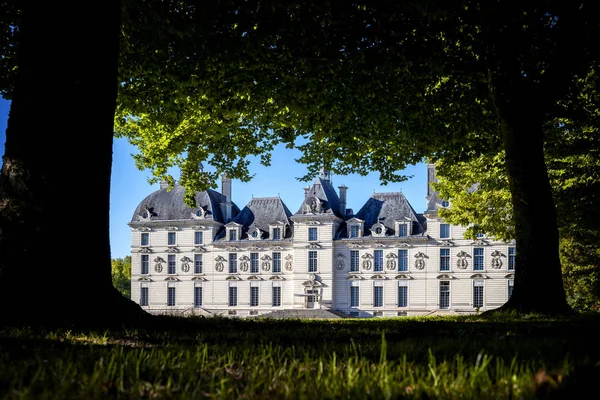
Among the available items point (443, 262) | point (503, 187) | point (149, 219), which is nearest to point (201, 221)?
point (149, 219)

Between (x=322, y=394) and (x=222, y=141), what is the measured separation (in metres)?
18.2

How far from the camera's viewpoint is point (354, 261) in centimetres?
6116

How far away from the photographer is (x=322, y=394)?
88.4 inches

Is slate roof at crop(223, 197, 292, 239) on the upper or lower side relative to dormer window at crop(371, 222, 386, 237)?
upper

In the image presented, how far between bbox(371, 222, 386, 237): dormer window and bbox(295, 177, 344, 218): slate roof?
4850 millimetres

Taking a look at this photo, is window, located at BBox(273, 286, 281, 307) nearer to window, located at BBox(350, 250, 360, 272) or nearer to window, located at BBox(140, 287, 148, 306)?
window, located at BBox(350, 250, 360, 272)

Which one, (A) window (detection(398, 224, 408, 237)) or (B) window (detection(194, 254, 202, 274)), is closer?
(A) window (detection(398, 224, 408, 237))

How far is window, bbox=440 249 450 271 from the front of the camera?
58344 millimetres

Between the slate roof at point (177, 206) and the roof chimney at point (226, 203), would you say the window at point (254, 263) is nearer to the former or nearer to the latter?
the roof chimney at point (226, 203)

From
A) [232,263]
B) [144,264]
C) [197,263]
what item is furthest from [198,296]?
[144,264]

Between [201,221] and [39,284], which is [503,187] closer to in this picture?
[39,284]

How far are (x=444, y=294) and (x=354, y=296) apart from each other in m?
9.14

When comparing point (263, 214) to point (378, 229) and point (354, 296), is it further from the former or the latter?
point (354, 296)

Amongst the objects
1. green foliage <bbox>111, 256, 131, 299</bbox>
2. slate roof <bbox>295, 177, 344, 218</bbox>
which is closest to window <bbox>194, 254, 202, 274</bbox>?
slate roof <bbox>295, 177, 344, 218</bbox>
